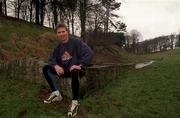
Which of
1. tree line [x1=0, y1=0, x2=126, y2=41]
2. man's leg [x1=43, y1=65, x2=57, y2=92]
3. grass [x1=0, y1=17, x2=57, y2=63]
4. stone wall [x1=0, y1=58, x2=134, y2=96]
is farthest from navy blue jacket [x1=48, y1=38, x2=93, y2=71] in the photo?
tree line [x1=0, y1=0, x2=126, y2=41]

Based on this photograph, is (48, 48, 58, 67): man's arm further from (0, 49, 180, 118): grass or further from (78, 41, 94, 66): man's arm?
(0, 49, 180, 118): grass

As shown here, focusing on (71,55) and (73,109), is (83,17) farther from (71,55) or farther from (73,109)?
(73,109)

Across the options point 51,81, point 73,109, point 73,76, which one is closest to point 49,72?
point 51,81

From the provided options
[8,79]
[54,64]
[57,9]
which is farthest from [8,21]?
[54,64]

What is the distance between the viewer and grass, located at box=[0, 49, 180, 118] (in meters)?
8.95

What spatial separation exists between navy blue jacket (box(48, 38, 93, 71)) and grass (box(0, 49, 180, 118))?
118 centimetres

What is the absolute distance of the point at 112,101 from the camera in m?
10.8

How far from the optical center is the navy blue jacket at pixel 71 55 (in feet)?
28.9

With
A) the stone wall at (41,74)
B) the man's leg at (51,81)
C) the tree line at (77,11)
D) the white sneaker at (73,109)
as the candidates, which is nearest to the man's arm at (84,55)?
the man's leg at (51,81)

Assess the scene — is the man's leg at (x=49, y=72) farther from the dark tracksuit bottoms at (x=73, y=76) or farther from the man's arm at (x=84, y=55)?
the man's arm at (x=84, y=55)

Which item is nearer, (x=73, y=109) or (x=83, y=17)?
(x=73, y=109)

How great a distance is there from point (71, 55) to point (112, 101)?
2.64m

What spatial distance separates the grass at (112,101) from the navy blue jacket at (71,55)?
A: 3.88 feet

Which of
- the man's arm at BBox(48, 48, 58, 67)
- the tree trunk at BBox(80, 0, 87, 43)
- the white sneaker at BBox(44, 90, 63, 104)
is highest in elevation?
the tree trunk at BBox(80, 0, 87, 43)
